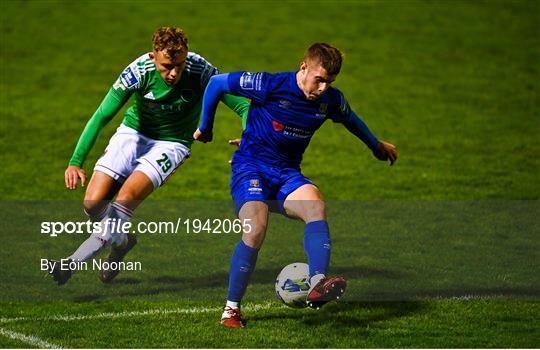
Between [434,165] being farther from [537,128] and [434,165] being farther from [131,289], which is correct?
[131,289]

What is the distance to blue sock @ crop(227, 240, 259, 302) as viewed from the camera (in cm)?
902

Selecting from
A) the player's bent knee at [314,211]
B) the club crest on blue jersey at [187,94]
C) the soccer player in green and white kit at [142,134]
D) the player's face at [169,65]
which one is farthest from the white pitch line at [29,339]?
the club crest on blue jersey at [187,94]

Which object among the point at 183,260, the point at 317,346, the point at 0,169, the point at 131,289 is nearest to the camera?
the point at 317,346

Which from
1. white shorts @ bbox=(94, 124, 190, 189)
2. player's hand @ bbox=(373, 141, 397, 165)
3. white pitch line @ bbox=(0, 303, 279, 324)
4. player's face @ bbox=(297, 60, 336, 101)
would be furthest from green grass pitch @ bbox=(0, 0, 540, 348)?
player's face @ bbox=(297, 60, 336, 101)

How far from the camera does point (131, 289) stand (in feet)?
35.5

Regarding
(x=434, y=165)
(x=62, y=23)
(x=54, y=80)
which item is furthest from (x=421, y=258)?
(x=62, y=23)

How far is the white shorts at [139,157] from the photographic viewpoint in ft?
35.5

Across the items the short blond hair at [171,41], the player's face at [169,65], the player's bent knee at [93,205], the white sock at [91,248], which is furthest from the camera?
the player's bent knee at [93,205]

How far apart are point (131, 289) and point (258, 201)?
7.33 feet

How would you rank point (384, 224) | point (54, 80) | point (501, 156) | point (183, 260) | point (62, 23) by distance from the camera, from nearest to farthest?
1. point (183, 260)
2. point (384, 224)
3. point (501, 156)
4. point (54, 80)
5. point (62, 23)

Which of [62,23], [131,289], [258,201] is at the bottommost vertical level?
[131,289]

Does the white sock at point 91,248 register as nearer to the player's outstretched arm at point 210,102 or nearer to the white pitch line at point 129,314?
the white pitch line at point 129,314

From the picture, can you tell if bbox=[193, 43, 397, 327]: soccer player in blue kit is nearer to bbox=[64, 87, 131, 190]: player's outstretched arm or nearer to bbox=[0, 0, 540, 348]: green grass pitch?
bbox=[0, 0, 540, 348]: green grass pitch

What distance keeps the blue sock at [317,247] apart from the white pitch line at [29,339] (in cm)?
206
